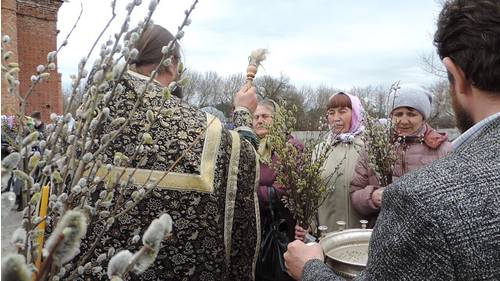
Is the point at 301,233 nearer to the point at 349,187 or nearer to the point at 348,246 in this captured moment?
the point at 348,246

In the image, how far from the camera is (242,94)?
2193 mm

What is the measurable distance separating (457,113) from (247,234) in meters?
1.15

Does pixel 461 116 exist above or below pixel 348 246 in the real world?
above

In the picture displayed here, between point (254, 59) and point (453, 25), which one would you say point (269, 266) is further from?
point (453, 25)

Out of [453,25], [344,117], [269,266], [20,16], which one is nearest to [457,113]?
[453,25]

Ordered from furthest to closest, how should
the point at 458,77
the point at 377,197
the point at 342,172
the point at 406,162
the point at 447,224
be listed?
the point at 342,172, the point at 406,162, the point at 377,197, the point at 458,77, the point at 447,224

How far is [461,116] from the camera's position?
108 cm

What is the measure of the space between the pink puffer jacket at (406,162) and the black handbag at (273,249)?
48 centimetres

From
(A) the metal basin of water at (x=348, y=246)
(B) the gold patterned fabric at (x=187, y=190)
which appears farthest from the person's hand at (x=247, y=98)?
(A) the metal basin of water at (x=348, y=246)

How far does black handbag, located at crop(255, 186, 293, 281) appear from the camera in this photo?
2752 millimetres

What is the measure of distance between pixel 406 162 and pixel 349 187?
438mm

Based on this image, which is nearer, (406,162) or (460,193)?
(460,193)

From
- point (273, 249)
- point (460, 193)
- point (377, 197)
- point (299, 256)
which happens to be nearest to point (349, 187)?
point (377, 197)

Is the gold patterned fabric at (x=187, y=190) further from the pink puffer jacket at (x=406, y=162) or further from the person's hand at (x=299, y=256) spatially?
the pink puffer jacket at (x=406, y=162)
